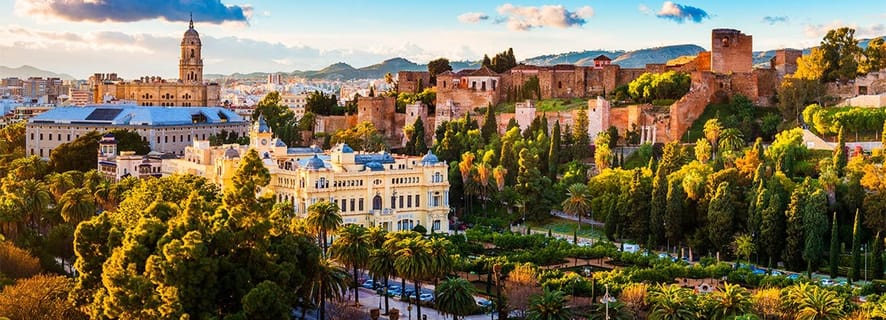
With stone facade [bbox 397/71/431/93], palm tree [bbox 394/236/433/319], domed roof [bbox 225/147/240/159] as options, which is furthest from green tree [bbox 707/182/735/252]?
stone facade [bbox 397/71/431/93]

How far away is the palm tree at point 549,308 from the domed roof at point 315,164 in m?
15.6

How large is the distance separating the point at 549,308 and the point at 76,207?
642 inches

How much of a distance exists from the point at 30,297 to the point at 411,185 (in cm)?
2002

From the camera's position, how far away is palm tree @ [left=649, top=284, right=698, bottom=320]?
82.2 feet

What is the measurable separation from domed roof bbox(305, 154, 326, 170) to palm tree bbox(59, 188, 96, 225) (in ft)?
25.2

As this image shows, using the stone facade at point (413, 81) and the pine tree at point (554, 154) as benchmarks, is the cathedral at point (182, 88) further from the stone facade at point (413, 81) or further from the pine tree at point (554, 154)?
the pine tree at point (554, 154)

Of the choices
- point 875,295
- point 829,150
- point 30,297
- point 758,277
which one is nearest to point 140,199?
point 30,297

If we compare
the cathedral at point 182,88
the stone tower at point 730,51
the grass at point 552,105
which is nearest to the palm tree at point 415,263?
the grass at point 552,105

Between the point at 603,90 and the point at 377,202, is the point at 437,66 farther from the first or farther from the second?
the point at 377,202

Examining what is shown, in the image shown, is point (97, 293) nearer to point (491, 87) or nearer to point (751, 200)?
point (751, 200)

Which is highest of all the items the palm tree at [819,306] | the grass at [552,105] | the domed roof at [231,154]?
the grass at [552,105]

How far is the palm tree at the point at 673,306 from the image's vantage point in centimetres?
2505

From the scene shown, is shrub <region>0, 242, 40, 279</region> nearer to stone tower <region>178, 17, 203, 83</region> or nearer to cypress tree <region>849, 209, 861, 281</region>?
cypress tree <region>849, 209, 861, 281</region>

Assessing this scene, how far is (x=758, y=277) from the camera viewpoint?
1234 inches
